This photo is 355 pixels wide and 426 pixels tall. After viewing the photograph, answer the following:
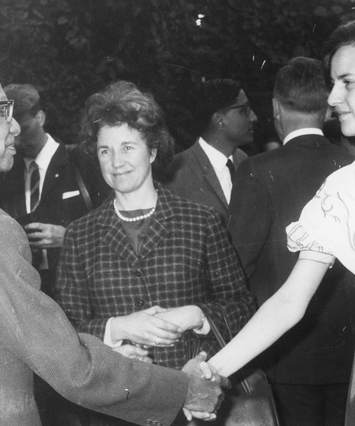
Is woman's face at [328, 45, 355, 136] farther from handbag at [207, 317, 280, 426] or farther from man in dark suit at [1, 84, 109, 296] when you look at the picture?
man in dark suit at [1, 84, 109, 296]

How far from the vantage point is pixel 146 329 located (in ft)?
8.34

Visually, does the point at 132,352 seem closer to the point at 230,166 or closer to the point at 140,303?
the point at 140,303

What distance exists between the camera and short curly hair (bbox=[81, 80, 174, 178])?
2820mm

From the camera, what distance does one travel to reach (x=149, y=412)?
2.16m

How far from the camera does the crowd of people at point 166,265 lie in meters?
1.99

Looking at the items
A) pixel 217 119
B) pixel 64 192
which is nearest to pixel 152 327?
pixel 64 192

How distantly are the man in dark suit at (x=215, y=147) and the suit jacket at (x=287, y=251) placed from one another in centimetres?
66

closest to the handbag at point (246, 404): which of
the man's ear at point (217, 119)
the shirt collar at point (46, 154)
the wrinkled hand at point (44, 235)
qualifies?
the wrinkled hand at point (44, 235)

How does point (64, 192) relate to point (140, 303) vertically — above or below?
above

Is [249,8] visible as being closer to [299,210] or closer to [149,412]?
[299,210]

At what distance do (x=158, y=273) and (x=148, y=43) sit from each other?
1.78 m

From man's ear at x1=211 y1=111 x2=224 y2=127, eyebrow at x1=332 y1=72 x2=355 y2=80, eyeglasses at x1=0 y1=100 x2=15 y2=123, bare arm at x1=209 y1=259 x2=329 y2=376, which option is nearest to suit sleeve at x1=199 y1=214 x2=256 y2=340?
bare arm at x1=209 y1=259 x2=329 y2=376

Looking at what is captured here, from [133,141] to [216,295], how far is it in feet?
1.89

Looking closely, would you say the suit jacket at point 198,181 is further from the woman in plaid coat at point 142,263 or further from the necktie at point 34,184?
the woman in plaid coat at point 142,263
